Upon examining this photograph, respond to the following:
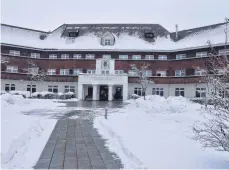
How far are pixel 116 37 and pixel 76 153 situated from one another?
41311 mm

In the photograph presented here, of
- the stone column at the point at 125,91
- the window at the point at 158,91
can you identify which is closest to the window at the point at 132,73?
the stone column at the point at 125,91

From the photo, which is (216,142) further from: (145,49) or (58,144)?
(145,49)

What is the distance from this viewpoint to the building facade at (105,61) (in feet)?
137

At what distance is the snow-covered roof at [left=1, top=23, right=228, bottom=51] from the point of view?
43.4 metres

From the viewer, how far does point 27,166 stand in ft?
20.3

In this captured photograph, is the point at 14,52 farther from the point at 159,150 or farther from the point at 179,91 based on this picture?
the point at 159,150

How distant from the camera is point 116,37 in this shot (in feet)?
155

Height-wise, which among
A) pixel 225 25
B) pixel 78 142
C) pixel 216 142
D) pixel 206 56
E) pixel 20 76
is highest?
pixel 225 25

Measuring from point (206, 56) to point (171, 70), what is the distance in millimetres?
6784

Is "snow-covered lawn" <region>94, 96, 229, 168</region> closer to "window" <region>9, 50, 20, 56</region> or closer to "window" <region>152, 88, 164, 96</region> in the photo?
"window" <region>152, 88, 164, 96</region>

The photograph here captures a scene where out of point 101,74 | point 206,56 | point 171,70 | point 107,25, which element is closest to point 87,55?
point 101,74

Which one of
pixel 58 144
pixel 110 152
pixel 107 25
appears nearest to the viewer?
pixel 110 152

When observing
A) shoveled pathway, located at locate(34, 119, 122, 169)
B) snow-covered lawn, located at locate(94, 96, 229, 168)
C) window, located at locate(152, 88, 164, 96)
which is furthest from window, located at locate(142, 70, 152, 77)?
shoveled pathway, located at locate(34, 119, 122, 169)

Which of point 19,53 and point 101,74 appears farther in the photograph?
point 19,53
